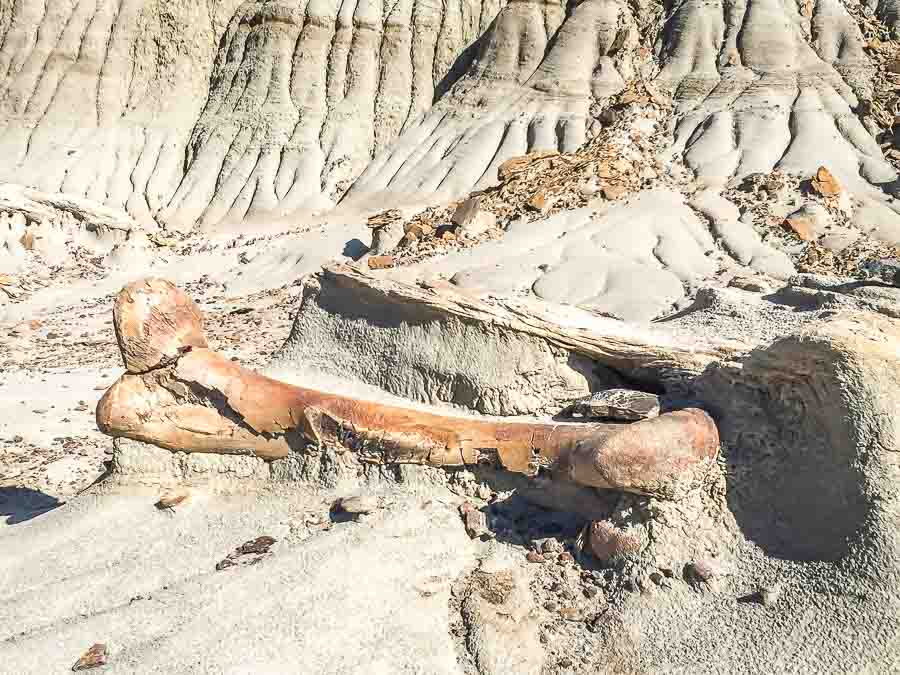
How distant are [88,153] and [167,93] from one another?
2883 millimetres

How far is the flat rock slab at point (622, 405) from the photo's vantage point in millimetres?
2859

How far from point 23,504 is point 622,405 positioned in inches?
134

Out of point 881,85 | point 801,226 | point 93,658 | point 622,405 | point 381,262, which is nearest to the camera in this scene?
point 93,658

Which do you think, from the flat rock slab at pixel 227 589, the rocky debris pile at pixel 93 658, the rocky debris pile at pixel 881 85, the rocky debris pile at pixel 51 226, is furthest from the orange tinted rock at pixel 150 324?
the rocky debris pile at pixel 881 85

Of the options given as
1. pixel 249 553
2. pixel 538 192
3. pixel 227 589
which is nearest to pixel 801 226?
pixel 538 192

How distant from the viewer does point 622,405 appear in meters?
2.90

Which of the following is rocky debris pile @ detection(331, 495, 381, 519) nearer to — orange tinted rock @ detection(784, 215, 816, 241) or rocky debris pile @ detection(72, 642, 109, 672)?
rocky debris pile @ detection(72, 642, 109, 672)

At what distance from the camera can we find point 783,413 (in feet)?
8.61

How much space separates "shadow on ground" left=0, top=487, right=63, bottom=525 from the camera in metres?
3.74

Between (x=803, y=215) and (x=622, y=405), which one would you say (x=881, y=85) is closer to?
(x=803, y=215)

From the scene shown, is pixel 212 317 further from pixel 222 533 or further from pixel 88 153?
pixel 88 153

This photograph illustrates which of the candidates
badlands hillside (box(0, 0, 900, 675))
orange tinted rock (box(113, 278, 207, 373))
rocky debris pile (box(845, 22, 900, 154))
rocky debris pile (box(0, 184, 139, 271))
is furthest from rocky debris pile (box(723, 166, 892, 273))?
rocky debris pile (box(0, 184, 139, 271))

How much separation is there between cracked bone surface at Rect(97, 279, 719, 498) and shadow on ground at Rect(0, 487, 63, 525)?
0.87 metres

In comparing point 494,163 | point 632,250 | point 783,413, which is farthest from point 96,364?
point 494,163
